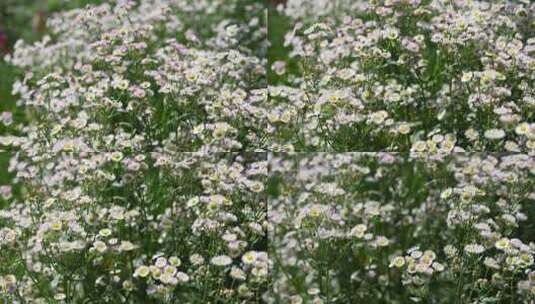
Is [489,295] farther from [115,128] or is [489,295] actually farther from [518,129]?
[115,128]

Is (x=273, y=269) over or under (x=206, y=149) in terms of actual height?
under

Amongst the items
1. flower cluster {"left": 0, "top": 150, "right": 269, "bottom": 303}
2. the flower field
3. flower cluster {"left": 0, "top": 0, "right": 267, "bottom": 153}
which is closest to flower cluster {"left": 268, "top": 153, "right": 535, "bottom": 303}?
the flower field

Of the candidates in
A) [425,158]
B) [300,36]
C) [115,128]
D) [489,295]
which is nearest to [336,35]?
[300,36]

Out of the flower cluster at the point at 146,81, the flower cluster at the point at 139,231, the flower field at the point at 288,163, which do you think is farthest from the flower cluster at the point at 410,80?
the flower cluster at the point at 139,231

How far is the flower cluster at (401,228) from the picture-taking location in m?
3.29

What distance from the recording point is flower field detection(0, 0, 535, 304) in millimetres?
3309

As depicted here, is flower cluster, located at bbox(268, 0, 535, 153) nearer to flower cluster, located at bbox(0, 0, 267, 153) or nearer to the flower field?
the flower field

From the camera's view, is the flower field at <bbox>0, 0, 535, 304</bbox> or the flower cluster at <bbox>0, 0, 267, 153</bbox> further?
the flower cluster at <bbox>0, 0, 267, 153</bbox>

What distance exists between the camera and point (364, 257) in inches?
138

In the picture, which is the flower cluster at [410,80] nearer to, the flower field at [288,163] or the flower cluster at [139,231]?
the flower field at [288,163]

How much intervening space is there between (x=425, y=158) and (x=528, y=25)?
2.77 ft

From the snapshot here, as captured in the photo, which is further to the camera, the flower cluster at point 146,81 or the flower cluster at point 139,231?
the flower cluster at point 146,81

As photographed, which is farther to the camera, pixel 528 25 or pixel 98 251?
pixel 528 25

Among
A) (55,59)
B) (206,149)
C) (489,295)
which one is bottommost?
(489,295)
